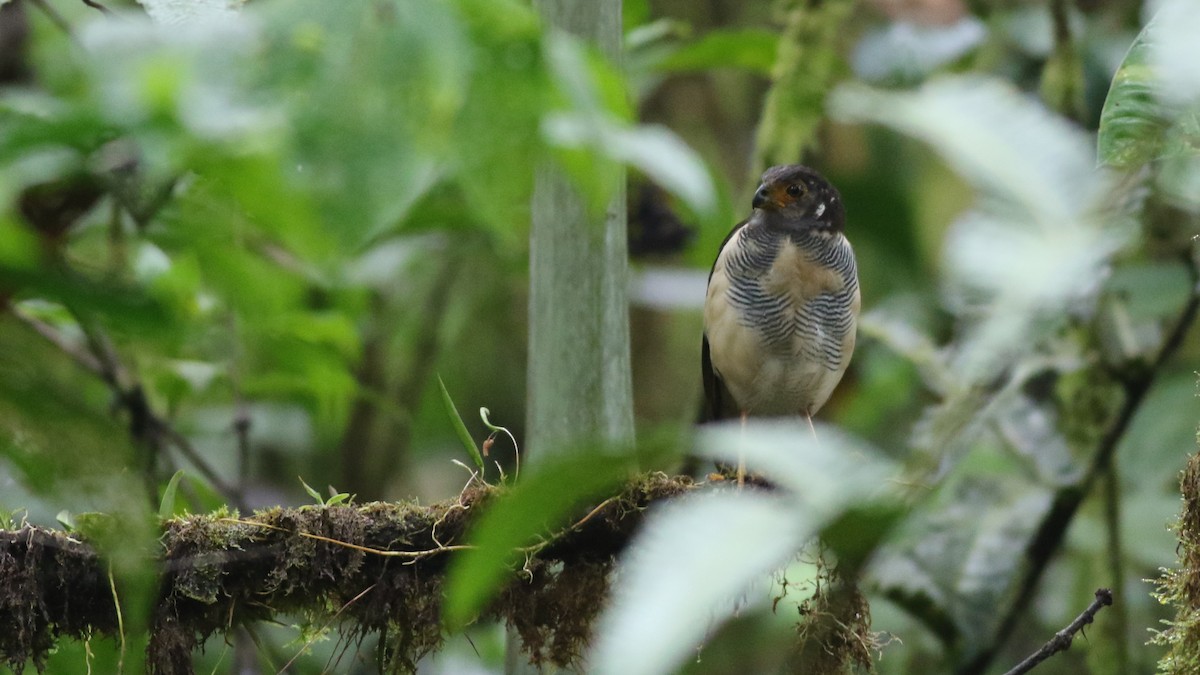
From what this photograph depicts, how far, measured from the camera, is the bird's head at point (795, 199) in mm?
3564

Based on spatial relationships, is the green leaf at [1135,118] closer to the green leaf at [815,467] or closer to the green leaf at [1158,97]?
the green leaf at [1158,97]

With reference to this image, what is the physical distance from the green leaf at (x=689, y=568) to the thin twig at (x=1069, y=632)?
1.28 metres

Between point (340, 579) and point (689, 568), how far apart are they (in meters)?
2.03

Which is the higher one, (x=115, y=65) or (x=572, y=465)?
(x=572, y=465)

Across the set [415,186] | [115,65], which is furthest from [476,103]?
[115,65]

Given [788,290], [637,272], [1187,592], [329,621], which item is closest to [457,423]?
[329,621]

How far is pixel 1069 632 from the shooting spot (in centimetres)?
183

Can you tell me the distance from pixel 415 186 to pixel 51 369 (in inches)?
19.4

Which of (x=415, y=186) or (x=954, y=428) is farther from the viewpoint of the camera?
(x=415, y=186)

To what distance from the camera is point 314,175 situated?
1048mm

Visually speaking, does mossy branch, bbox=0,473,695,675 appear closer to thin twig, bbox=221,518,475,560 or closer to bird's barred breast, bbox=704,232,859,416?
thin twig, bbox=221,518,475,560

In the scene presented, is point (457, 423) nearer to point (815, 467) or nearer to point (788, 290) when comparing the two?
point (788, 290)

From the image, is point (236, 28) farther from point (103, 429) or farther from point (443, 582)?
point (443, 582)

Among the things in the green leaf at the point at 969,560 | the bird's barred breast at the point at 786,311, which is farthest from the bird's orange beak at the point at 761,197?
the green leaf at the point at 969,560
